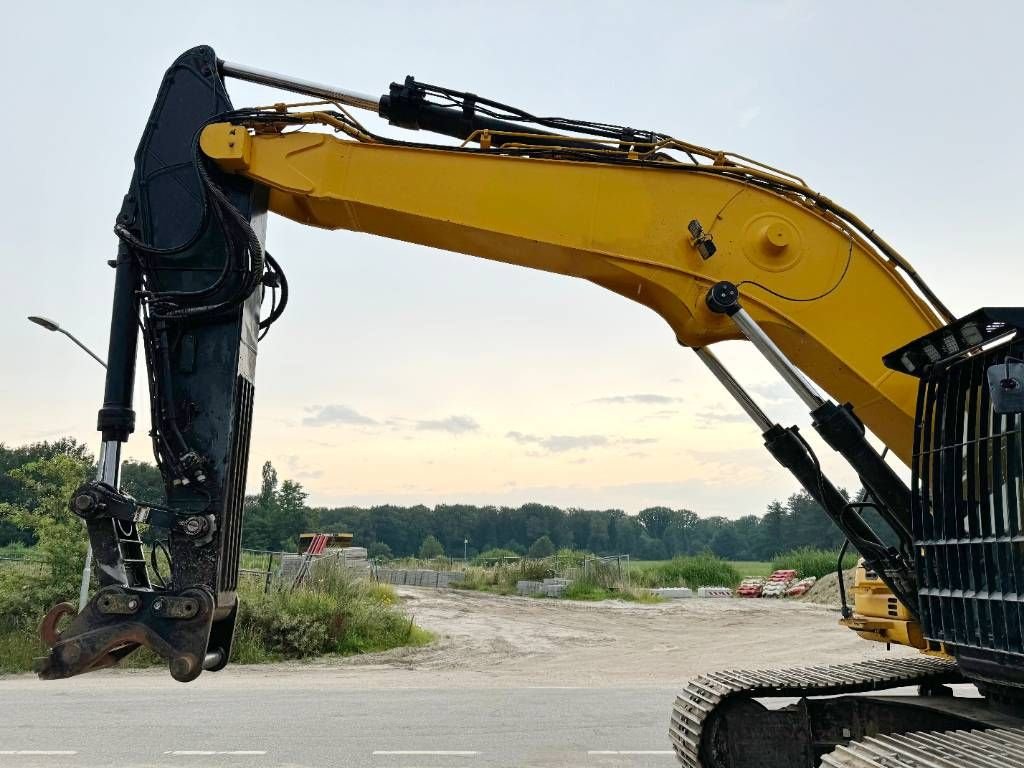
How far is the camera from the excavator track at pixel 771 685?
18.6 feet

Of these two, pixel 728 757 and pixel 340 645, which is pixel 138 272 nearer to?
pixel 728 757

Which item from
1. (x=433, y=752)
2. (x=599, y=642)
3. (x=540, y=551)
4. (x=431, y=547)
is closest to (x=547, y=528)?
(x=431, y=547)

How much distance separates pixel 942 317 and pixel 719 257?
1.28 metres

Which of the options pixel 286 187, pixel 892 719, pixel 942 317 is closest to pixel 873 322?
pixel 942 317

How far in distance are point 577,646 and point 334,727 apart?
9.24 m

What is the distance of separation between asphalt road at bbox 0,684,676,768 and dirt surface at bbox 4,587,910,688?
1408 mm

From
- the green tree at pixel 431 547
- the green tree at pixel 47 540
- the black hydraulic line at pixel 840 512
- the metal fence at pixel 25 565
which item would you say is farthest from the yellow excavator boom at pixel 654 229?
the green tree at pixel 431 547

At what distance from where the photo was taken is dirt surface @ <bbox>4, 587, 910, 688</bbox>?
13.4 meters

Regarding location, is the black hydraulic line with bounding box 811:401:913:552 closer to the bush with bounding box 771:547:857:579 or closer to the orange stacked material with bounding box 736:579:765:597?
the orange stacked material with bounding box 736:579:765:597

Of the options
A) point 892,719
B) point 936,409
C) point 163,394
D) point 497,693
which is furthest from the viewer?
point 497,693

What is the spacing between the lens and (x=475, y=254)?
5617 millimetres

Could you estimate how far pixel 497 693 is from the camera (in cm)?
1122

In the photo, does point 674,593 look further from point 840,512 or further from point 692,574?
point 840,512

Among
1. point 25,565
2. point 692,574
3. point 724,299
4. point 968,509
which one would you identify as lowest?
point 692,574
